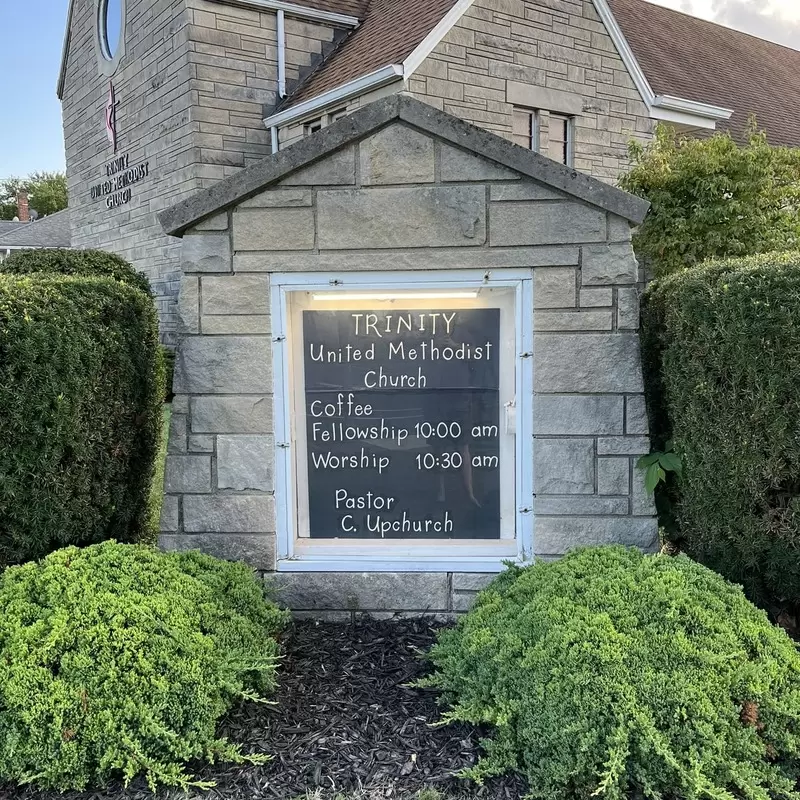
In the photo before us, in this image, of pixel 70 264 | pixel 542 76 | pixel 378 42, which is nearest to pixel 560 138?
pixel 542 76

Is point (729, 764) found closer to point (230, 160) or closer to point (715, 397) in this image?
point (715, 397)

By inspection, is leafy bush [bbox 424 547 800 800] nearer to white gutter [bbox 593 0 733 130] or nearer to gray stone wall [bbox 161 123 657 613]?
gray stone wall [bbox 161 123 657 613]

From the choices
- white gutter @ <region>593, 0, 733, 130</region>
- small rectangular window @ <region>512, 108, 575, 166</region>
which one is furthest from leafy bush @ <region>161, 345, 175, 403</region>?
white gutter @ <region>593, 0, 733, 130</region>

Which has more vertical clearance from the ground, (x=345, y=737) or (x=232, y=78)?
(x=232, y=78)

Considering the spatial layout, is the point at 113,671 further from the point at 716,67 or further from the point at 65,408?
the point at 716,67

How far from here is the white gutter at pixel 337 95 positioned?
28.3 feet

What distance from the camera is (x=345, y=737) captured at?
8.20 feet

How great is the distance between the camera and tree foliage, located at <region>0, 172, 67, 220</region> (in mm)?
45125

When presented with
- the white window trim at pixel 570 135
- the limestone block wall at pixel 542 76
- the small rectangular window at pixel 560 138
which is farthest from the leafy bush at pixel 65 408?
the white window trim at pixel 570 135

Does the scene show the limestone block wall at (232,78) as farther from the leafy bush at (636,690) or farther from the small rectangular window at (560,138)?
the leafy bush at (636,690)

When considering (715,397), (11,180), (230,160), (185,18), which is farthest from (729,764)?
(11,180)

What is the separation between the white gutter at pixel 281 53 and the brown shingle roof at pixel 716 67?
6.59 metres

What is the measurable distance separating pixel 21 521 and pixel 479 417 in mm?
2133

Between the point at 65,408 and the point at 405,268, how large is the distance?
1.65m
